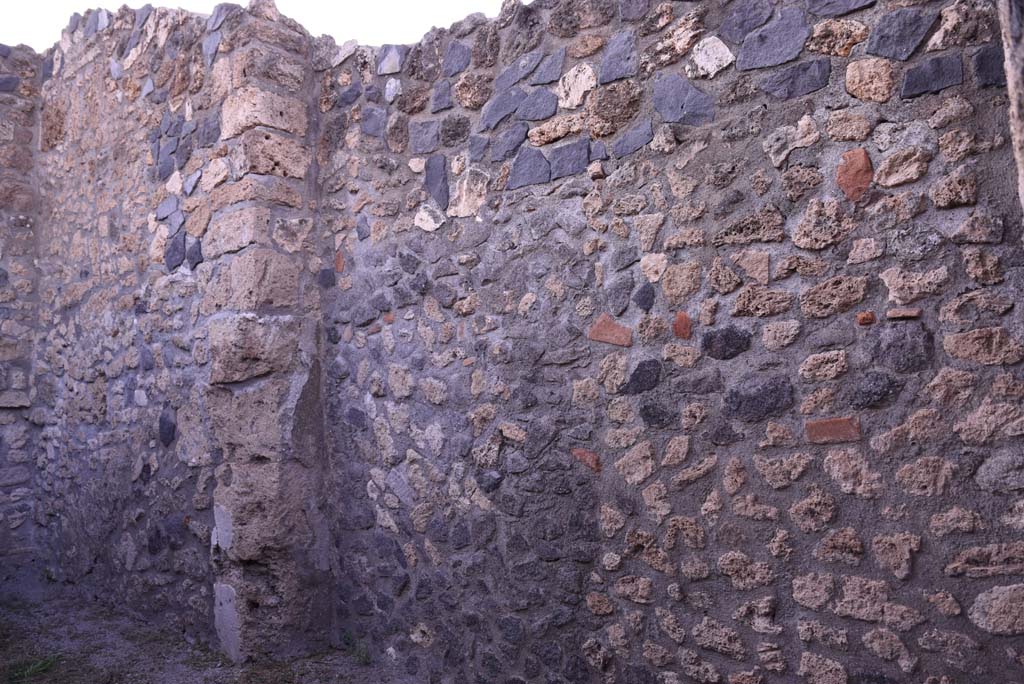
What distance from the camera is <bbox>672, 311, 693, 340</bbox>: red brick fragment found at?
2.28 m

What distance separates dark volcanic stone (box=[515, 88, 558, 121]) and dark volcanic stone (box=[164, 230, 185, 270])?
1646mm

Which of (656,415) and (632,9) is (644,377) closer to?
(656,415)

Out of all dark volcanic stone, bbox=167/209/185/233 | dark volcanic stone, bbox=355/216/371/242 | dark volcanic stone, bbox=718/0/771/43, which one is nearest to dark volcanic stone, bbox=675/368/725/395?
dark volcanic stone, bbox=718/0/771/43

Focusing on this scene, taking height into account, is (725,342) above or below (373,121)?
below

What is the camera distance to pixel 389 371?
3.06 meters

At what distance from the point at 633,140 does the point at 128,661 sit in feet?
8.93

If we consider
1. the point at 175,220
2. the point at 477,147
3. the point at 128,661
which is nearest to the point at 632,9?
the point at 477,147

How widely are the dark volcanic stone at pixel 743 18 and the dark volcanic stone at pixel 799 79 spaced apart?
0.16m

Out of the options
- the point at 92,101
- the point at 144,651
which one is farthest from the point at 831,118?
the point at 92,101

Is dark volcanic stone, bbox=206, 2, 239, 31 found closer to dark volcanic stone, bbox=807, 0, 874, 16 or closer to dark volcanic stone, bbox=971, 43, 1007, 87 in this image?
dark volcanic stone, bbox=807, 0, 874, 16

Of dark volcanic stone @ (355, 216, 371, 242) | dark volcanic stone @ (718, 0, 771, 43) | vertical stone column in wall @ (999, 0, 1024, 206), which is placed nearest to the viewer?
vertical stone column in wall @ (999, 0, 1024, 206)

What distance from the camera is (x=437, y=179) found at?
9.77 ft

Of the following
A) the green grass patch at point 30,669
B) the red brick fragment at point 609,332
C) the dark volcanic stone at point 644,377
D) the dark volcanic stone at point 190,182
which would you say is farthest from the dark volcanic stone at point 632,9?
the green grass patch at point 30,669

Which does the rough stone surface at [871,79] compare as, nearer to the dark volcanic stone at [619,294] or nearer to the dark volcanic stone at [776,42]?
the dark volcanic stone at [776,42]
